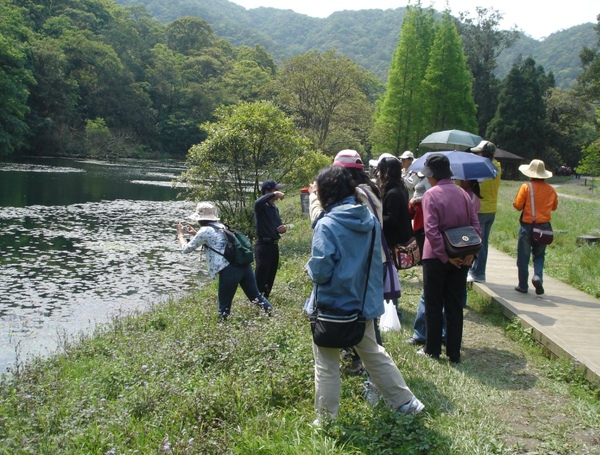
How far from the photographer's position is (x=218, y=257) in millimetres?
6848

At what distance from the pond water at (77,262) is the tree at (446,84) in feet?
66.6

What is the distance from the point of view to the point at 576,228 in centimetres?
1387

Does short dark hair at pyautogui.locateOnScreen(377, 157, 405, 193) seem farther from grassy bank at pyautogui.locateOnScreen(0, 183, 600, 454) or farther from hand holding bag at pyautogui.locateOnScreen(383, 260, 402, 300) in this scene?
grassy bank at pyautogui.locateOnScreen(0, 183, 600, 454)

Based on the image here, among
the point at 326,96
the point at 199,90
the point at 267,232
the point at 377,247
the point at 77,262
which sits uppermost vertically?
the point at 199,90

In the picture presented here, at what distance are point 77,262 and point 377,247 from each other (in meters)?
12.4

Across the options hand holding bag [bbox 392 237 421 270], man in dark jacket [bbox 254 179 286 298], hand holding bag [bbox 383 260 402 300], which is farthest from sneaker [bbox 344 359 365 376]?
man in dark jacket [bbox 254 179 286 298]

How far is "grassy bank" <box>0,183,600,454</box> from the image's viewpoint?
12.0 ft

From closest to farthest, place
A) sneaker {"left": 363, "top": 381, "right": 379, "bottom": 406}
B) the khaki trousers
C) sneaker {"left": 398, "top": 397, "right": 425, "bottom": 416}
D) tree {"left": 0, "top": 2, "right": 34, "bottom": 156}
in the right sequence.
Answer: the khaki trousers, sneaker {"left": 398, "top": 397, "right": 425, "bottom": 416}, sneaker {"left": 363, "top": 381, "right": 379, "bottom": 406}, tree {"left": 0, "top": 2, "right": 34, "bottom": 156}

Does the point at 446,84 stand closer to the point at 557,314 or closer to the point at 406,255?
the point at 557,314

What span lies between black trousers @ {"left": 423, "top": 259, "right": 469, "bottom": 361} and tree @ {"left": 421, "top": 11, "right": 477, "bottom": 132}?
3691cm

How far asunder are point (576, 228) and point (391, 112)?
2752 cm

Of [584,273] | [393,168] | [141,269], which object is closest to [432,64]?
[141,269]

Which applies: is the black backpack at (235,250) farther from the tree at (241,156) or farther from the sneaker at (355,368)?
the tree at (241,156)

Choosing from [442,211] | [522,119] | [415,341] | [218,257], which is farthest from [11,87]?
[442,211]
